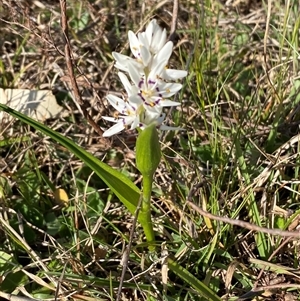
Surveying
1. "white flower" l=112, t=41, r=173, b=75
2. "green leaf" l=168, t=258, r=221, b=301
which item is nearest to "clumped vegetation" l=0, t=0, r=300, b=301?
"green leaf" l=168, t=258, r=221, b=301

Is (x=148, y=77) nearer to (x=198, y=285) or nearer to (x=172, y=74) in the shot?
(x=172, y=74)

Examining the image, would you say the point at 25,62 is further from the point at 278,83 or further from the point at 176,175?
the point at 278,83

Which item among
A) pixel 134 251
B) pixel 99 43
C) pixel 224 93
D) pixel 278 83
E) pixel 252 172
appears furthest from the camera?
pixel 99 43

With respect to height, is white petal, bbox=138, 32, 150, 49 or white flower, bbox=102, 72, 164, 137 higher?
white petal, bbox=138, 32, 150, 49

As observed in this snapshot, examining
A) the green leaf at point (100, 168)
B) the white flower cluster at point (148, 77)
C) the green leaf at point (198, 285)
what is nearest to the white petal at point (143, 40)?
the white flower cluster at point (148, 77)

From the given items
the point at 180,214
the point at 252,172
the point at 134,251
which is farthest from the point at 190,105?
the point at 134,251

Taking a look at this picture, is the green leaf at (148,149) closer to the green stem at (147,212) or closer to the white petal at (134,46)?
the green stem at (147,212)

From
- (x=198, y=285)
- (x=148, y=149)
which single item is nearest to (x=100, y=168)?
(x=148, y=149)

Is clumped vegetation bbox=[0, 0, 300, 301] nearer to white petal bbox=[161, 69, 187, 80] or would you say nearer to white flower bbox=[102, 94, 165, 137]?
white flower bbox=[102, 94, 165, 137]
